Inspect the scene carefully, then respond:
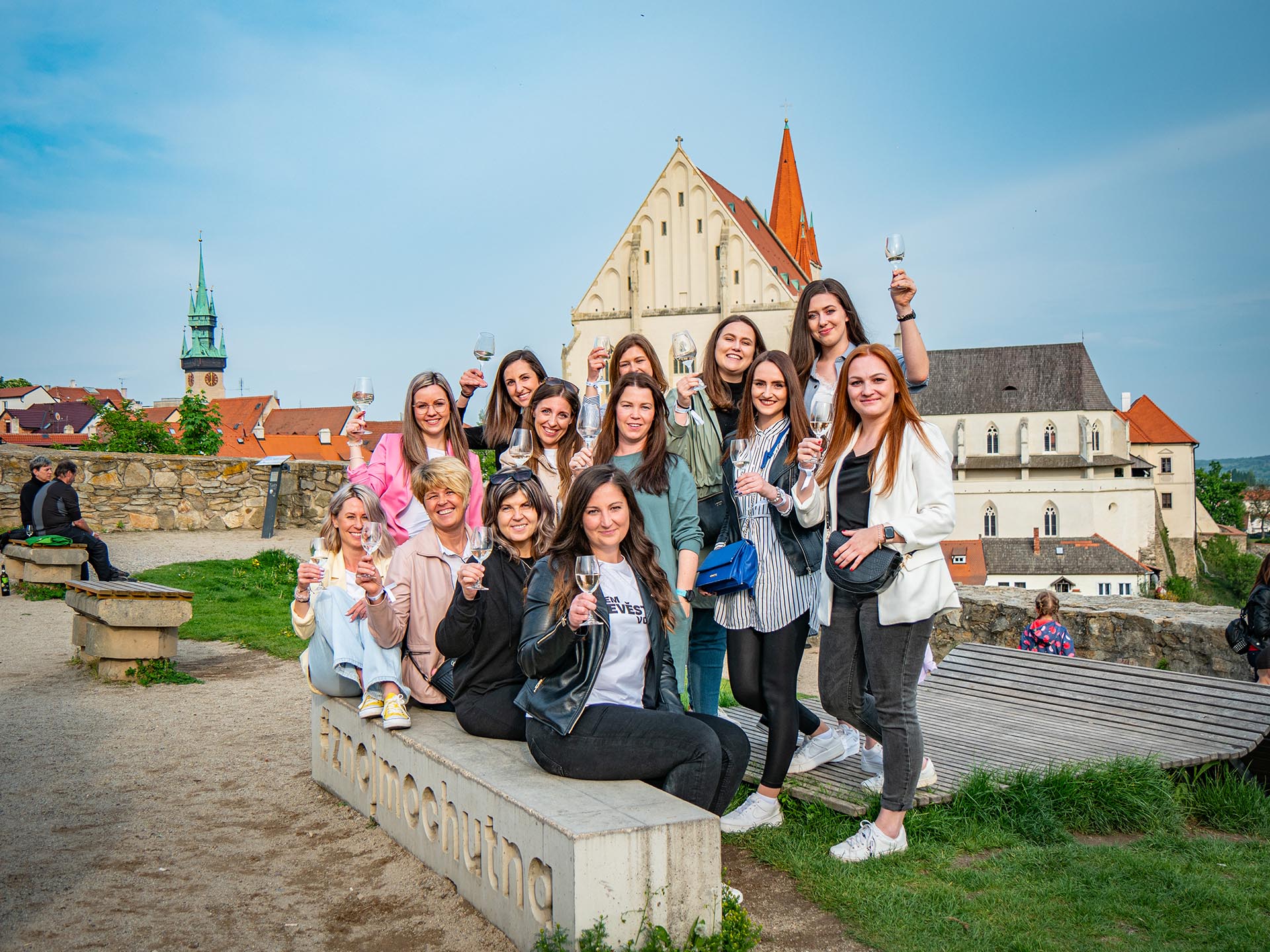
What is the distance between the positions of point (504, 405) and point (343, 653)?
1600 millimetres

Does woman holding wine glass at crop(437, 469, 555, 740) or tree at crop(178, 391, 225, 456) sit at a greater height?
tree at crop(178, 391, 225, 456)

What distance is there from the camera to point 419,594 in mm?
4316

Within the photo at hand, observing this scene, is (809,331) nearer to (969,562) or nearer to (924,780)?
(924,780)

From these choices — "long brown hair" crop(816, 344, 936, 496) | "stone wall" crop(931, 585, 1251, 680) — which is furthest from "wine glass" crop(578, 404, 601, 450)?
"stone wall" crop(931, 585, 1251, 680)

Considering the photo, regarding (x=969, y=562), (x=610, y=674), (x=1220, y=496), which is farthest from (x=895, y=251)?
(x=1220, y=496)

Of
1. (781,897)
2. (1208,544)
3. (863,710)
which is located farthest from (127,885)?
(1208,544)

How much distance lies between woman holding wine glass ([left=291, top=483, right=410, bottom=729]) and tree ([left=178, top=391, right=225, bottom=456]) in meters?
24.5

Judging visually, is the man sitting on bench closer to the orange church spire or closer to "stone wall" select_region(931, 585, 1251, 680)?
"stone wall" select_region(931, 585, 1251, 680)

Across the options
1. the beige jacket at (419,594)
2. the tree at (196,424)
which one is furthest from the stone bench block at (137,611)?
the tree at (196,424)

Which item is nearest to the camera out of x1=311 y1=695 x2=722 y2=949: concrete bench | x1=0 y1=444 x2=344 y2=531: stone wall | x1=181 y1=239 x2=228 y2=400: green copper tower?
x1=311 y1=695 x2=722 y2=949: concrete bench

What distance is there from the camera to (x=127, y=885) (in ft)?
12.0

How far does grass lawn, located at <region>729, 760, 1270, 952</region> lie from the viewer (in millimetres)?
3109

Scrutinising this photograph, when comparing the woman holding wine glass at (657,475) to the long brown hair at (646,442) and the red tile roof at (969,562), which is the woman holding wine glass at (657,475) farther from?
the red tile roof at (969,562)

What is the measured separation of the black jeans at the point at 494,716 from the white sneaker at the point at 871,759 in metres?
1.63
